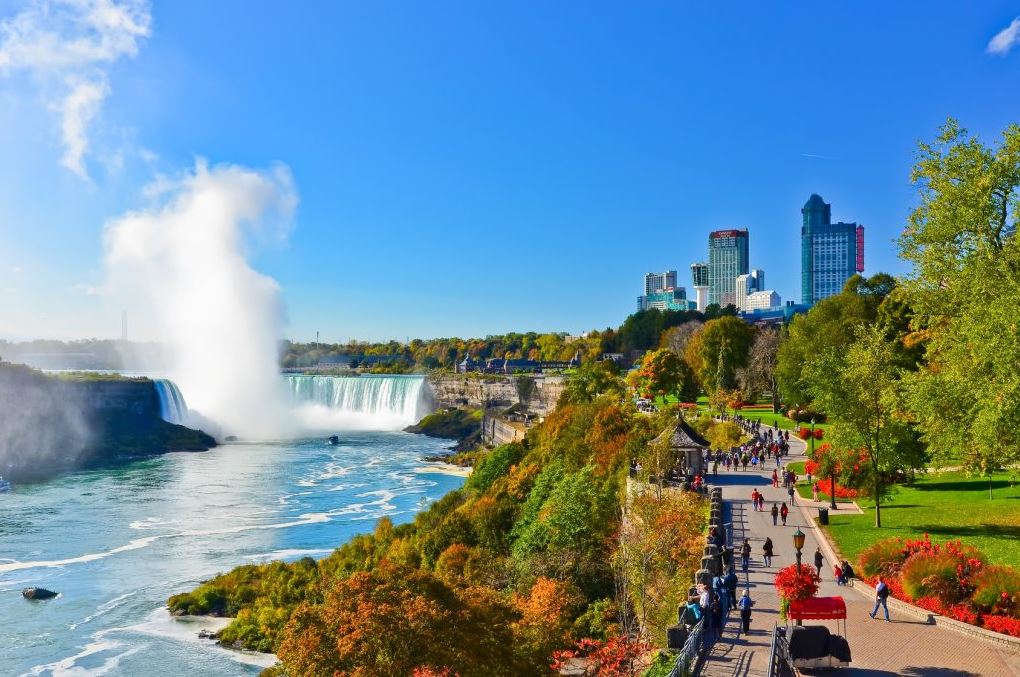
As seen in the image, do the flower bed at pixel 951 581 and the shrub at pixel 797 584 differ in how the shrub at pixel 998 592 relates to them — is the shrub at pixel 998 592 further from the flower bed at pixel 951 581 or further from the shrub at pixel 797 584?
the shrub at pixel 797 584

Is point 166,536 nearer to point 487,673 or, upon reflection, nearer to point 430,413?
point 487,673

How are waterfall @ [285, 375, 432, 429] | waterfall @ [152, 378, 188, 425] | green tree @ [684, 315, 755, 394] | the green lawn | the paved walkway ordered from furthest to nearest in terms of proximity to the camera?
waterfall @ [285, 375, 432, 429], waterfall @ [152, 378, 188, 425], green tree @ [684, 315, 755, 394], the green lawn, the paved walkway

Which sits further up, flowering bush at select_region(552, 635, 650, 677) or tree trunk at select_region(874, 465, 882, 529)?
tree trunk at select_region(874, 465, 882, 529)

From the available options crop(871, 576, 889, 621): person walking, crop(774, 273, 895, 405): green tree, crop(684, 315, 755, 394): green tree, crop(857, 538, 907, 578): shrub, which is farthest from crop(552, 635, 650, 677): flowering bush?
crop(684, 315, 755, 394): green tree

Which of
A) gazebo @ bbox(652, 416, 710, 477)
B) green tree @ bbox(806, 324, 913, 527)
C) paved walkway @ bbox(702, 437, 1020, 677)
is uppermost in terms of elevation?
green tree @ bbox(806, 324, 913, 527)

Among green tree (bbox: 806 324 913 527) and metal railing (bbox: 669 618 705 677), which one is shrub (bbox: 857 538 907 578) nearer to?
metal railing (bbox: 669 618 705 677)

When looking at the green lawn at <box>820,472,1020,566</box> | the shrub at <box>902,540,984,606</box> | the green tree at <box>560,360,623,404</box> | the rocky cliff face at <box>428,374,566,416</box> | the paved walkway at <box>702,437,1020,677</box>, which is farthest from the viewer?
the rocky cliff face at <box>428,374,566,416</box>

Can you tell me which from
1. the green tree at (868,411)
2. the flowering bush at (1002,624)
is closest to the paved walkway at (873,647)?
the flowering bush at (1002,624)
